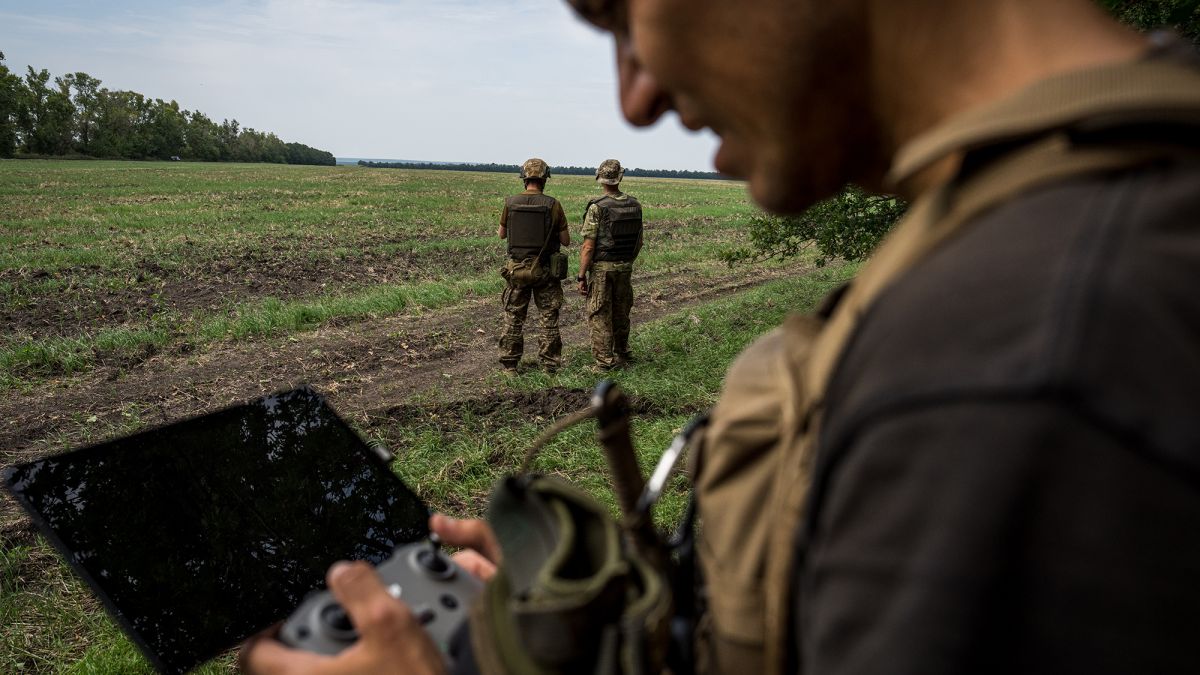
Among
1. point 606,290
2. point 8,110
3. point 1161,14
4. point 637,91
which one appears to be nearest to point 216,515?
point 637,91

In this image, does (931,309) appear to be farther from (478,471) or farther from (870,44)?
(478,471)

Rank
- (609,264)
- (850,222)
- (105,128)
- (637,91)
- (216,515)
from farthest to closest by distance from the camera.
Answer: (105,128) → (609,264) → (850,222) → (216,515) → (637,91)

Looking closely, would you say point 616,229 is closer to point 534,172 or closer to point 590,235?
point 590,235

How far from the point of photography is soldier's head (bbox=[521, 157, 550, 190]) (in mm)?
9102

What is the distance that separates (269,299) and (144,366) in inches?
125

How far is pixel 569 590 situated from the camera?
0.87m

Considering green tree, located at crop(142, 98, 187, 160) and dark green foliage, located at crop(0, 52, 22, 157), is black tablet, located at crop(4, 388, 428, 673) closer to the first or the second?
dark green foliage, located at crop(0, 52, 22, 157)

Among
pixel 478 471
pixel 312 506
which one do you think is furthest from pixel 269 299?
pixel 312 506

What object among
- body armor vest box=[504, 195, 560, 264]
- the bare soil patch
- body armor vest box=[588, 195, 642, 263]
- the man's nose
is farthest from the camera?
the bare soil patch

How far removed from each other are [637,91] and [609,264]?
8342 mm

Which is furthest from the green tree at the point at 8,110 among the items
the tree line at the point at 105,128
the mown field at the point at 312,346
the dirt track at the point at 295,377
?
the dirt track at the point at 295,377

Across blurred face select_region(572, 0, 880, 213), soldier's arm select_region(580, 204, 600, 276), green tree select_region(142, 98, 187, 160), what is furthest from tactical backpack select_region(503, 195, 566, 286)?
green tree select_region(142, 98, 187, 160)

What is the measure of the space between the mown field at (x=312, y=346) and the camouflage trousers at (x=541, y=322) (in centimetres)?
28

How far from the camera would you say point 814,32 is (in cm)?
81
